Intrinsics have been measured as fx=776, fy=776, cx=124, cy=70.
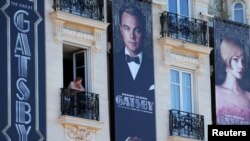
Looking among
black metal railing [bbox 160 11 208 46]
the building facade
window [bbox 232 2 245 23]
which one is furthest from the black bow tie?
window [bbox 232 2 245 23]

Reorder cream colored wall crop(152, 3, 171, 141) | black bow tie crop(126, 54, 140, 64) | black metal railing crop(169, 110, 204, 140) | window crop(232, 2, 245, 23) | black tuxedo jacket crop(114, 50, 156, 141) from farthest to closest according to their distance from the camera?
1. window crop(232, 2, 245, 23)
2. black metal railing crop(169, 110, 204, 140)
3. cream colored wall crop(152, 3, 171, 141)
4. black bow tie crop(126, 54, 140, 64)
5. black tuxedo jacket crop(114, 50, 156, 141)

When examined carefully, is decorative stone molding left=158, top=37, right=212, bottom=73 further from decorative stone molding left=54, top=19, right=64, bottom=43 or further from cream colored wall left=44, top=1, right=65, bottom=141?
cream colored wall left=44, top=1, right=65, bottom=141

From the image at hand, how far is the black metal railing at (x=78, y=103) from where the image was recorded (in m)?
18.1

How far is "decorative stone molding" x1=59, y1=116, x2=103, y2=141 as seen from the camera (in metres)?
17.9

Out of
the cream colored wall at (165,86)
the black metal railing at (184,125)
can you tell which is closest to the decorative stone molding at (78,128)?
the cream colored wall at (165,86)

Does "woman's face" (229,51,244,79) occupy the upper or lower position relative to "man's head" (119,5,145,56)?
lower

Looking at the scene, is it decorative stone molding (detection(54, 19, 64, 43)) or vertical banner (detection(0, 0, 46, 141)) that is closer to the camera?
vertical banner (detection(0, 0, 46, 141))

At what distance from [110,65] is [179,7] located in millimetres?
3430

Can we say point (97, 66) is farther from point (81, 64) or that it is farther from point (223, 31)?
point (223, 31)

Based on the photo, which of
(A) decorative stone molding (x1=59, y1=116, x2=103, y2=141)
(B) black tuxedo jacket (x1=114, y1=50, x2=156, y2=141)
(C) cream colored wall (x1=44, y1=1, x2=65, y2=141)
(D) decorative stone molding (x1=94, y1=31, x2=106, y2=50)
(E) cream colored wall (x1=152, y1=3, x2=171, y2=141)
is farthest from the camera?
(E) cream colored wall (x1=152, y1=3, x2=171, y2=141)

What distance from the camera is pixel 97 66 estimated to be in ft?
63.2

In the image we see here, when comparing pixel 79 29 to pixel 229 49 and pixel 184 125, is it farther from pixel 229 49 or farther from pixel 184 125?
pixel 229 49

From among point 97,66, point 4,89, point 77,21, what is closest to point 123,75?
point 97,66

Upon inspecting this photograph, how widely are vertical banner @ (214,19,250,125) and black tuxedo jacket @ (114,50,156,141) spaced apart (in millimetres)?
2571
